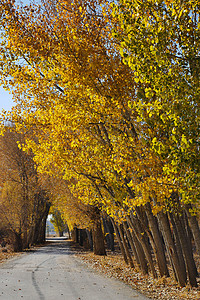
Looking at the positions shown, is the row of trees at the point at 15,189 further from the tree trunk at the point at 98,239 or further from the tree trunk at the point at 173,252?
the tree trunk at the point at 173,252

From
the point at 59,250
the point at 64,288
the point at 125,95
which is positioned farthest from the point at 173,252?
the point at 59,250

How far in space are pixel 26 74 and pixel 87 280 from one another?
7.44 meters

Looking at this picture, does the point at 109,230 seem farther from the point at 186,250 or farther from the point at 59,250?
the point at 186,250

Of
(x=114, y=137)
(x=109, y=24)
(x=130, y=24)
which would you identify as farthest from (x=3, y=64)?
(x=130, y=24)

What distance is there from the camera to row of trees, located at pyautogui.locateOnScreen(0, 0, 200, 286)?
20.8 ft

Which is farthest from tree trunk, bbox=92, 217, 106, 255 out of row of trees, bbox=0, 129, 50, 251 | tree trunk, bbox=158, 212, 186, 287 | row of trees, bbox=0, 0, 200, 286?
tree trunk, bbox=158, 212, 186, 287

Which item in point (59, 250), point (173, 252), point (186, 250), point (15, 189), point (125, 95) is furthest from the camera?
point (59, 250)

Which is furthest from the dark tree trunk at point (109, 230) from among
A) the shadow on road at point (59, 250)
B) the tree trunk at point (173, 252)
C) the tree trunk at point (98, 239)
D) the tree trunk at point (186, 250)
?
the tree trunk at point (186, 250)

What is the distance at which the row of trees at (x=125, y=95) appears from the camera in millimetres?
6352

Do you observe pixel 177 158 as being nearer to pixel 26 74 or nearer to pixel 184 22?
pixel 184 22

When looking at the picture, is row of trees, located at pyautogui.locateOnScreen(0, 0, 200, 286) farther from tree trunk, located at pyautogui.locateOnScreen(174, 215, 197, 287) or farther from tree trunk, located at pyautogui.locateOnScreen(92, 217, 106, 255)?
tree trunk, located at pyautogui.locateOnScreen(92, 217, 106, 255)

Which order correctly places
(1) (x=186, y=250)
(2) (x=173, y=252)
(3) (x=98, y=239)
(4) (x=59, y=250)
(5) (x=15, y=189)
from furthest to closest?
(4) (x=59, y=250) < (5) (x=15, y=189) < (3) (x=98, y=239) < (2) (x=173, y=252) < (1) (x=186, y=250)

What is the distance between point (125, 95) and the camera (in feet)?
30.0

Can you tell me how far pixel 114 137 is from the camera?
1005 cm
